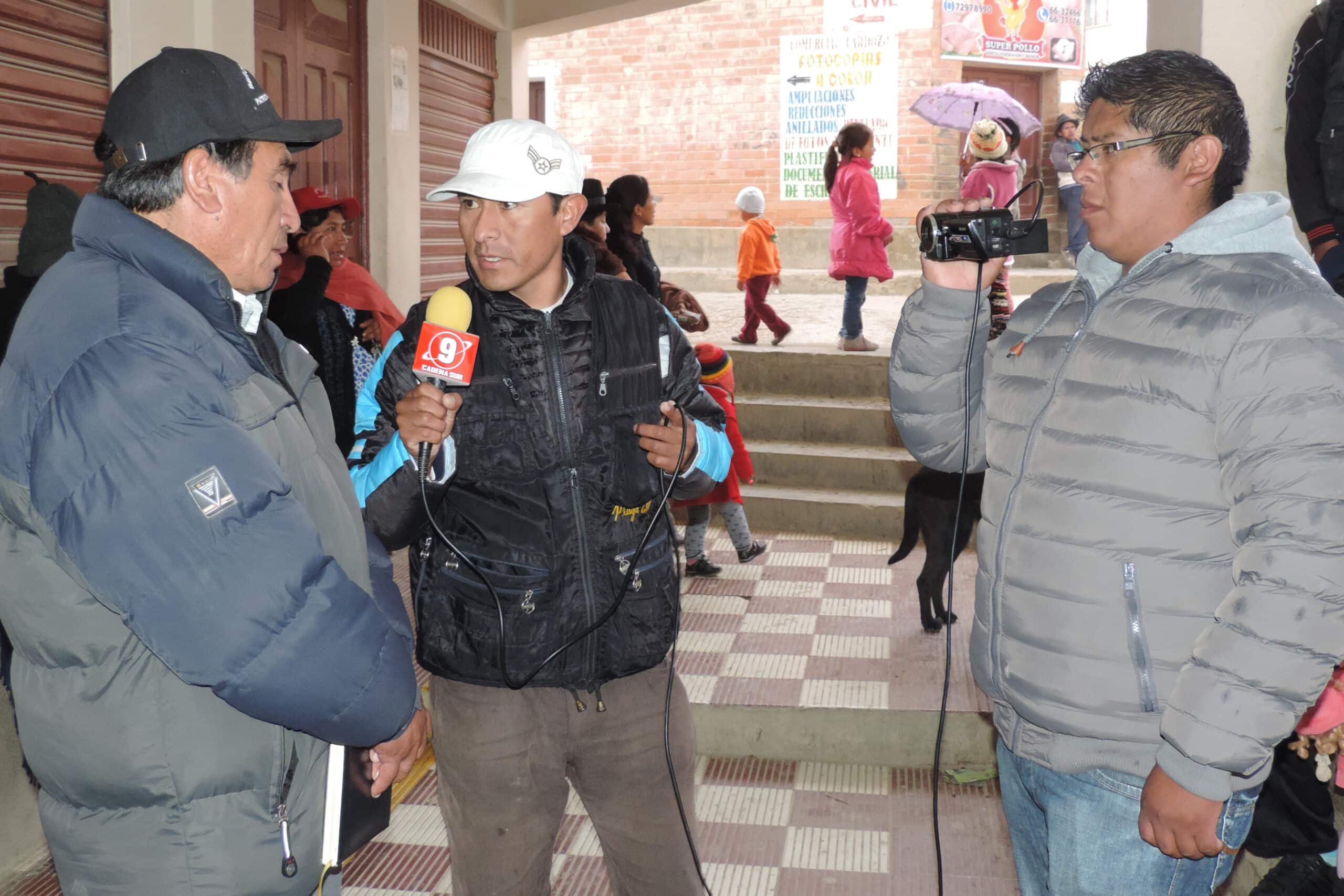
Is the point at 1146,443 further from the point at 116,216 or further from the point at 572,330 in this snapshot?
the point at 116,216

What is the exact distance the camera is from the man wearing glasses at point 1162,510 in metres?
1.75

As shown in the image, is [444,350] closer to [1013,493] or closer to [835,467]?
[1013,493]

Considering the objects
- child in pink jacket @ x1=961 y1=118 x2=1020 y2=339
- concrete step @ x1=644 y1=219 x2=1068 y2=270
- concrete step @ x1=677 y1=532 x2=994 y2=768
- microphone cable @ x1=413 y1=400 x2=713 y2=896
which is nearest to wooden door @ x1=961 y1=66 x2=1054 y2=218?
concrete step @ x1=644 y1=219 x2=1068 y2=270

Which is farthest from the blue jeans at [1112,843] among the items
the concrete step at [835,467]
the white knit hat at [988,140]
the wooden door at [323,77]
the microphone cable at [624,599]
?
the white knit hat at [988,140]

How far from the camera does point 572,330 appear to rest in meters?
2.44

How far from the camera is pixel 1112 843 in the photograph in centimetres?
196

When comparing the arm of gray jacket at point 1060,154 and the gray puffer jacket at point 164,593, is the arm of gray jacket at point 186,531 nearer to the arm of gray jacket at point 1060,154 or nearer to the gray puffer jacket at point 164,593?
the gray puffer jacket at point 164,593

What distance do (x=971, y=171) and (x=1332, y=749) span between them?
7388 mm

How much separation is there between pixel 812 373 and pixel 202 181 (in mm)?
7165

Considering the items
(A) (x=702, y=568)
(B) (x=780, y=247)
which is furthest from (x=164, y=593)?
(B) (x=780, y=247)

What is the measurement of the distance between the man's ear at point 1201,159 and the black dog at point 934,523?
3035 mm

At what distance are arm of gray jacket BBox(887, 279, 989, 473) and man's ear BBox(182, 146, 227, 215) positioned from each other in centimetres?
127

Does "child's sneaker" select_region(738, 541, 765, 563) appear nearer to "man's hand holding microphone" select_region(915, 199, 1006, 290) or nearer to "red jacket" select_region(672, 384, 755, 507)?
"red jacket" select_region(672, 384, 755, 507)

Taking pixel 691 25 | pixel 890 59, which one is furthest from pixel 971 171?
pixel 691 25
